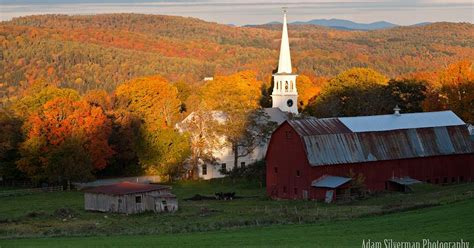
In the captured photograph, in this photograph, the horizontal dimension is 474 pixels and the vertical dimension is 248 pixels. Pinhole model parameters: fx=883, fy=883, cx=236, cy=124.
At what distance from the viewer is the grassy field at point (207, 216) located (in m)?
41.4

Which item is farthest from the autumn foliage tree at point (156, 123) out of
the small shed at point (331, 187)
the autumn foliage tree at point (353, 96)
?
the small shed at point (331, 187)

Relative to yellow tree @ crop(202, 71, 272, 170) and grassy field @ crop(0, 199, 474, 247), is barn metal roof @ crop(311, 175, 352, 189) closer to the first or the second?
grassy field @ crop(0, 199, 474, 247)

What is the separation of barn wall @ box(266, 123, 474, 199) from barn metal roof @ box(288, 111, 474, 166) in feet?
1.58

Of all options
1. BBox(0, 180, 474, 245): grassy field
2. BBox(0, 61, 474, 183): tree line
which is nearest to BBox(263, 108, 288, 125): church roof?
BBox(0, 61, 474, 183): tree line

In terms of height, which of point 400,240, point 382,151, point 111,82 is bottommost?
point 400,240

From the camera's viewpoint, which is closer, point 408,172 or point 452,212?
point 452,212

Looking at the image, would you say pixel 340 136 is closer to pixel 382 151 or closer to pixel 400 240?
pixel 382 151

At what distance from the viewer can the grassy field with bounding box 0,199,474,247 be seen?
110 feet

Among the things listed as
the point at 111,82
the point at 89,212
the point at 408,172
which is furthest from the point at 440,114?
the point at 111,82

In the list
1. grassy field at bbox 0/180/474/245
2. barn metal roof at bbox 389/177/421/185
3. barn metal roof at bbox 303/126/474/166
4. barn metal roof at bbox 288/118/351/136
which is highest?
barn metal roof at bbox 288/118/351/136

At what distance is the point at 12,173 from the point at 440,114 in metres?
36.9

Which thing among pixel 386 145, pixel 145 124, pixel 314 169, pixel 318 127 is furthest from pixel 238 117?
pixel 314 169

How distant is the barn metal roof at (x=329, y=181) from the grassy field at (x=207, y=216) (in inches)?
72.2

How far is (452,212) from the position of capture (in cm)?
3994
